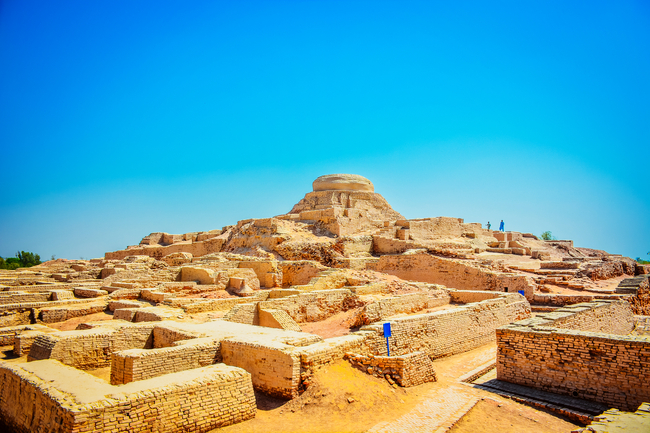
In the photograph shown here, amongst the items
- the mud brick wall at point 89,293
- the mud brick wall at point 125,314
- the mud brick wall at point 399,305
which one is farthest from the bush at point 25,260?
the mud brick wall at point 399,305

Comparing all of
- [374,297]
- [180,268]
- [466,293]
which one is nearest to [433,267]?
[466,293]

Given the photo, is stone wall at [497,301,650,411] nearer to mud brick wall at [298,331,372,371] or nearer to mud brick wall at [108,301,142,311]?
mud brick wall at [298,331,372,371]

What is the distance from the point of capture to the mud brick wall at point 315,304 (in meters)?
10.7

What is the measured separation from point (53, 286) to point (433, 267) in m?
13.8

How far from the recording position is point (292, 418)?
5344mm

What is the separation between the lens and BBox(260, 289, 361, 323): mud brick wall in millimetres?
10656

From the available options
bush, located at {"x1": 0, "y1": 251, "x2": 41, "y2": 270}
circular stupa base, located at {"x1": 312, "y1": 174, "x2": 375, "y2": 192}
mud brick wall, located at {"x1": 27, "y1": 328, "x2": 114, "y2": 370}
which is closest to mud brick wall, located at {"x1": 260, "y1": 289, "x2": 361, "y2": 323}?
mud brick wall, located at {"x1": 27, "y1": 328, "x2": 114, "y2": 370}

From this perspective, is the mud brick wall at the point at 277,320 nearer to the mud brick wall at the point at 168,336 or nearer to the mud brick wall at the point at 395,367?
the mud brick wall at the point at 168,336

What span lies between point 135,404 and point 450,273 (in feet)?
44.0

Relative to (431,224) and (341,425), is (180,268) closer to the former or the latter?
(341,425)

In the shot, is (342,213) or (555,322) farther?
(342,213)

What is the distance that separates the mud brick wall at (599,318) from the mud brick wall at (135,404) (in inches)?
228

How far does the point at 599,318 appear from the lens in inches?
364

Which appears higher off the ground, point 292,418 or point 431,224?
point 431,224
